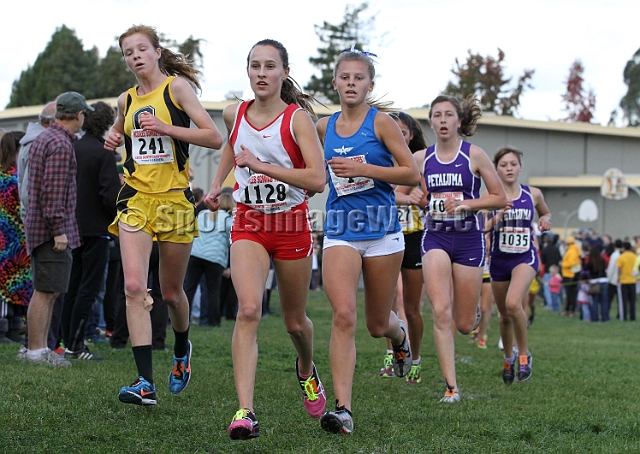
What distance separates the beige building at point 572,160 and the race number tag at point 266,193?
1290 inches

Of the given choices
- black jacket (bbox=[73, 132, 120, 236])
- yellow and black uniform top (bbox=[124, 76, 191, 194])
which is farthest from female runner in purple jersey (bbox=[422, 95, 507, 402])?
black jacket (bbox=[73, 132, 120, 236])

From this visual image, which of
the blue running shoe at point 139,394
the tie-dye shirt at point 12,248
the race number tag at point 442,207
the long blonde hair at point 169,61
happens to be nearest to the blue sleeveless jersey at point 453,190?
the race number tag at point 442,207

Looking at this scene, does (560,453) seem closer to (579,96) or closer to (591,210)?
(591,210)

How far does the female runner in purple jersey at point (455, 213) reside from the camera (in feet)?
24.4

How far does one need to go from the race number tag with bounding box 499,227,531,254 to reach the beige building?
94.3 feet

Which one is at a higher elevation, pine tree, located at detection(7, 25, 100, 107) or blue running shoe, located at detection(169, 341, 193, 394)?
pine tree, located at detection(7, 25, 100, 107)

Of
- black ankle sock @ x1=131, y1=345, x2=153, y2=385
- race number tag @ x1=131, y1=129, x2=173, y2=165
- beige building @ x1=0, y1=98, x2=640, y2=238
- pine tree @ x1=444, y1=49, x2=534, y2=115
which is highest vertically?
pine tree @ x1=444, y1=49, x2=534, y2=115

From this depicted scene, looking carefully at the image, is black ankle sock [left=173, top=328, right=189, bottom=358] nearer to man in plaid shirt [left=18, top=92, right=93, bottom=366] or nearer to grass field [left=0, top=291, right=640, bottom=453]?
grass field [left=0, top=291, right=640, bottom=453]

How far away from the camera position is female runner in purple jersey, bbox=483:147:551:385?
8711mm

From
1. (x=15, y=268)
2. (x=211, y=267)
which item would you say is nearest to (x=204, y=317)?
(x=211, y=267)

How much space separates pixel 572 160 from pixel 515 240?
106ft

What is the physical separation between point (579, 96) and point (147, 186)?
66814 millimetres

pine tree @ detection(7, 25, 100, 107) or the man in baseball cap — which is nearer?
the man in baseball cap

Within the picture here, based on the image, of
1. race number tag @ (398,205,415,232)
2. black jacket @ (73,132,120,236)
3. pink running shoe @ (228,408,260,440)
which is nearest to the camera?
pink running shoe @ (228,408,260,440)
